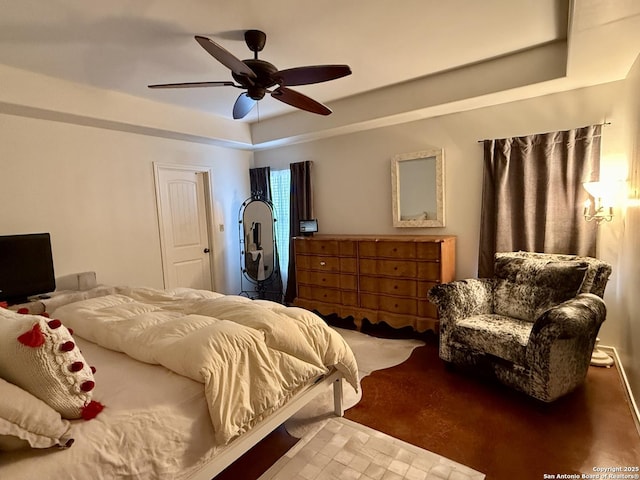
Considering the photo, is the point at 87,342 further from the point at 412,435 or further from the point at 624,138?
the point at 624,138

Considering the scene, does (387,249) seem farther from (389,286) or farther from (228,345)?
(228,345)

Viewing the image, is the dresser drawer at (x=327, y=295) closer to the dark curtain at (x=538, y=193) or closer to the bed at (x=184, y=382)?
the dark curtain at (x=538, y=193)

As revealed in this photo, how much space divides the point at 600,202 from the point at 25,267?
191 inches

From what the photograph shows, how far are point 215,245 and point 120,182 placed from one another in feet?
4.72

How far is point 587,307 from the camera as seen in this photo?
2.29m

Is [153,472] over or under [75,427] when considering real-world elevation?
under

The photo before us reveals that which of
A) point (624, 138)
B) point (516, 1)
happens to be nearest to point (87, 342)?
point (516, 1)

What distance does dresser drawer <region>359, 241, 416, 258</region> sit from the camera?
11.4 ft

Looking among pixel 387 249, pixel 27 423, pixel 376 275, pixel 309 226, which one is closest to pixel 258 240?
pixel 309 226

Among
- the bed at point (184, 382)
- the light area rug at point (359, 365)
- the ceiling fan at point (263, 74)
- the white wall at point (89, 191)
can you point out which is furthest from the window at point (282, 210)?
the bed at point (184, 382)

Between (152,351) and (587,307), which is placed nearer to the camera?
(152,351)

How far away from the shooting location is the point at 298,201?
4.75 meters

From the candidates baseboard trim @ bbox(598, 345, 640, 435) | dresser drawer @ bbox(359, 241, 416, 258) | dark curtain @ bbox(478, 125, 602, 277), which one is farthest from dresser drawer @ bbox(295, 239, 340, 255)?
baseboard trim @ bbox(598, 345, 640, 435)

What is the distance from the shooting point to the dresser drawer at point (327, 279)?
12.8 feet
